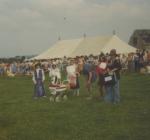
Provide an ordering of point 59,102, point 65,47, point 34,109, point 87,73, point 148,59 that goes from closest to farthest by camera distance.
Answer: point 34,109
point 59,102
point 87,73
point 148,59
point 65,47

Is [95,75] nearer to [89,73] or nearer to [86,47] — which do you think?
[89,73]

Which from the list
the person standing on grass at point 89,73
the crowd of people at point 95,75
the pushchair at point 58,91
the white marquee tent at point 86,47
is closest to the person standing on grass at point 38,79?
the crowd of people at point 95,75

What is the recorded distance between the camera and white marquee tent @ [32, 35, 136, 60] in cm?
4722

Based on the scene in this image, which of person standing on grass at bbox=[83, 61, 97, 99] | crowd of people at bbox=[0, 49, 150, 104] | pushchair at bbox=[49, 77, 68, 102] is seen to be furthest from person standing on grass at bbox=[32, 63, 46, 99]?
person standing on grass at bbox=[83, 61, 97, 99]

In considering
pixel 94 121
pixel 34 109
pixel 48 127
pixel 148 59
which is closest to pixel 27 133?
pixel 48 127

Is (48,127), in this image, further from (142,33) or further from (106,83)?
(142,33)

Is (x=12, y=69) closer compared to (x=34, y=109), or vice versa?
(x=34, y=109)

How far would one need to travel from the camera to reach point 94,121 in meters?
14.0

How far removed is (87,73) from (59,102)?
219 cm

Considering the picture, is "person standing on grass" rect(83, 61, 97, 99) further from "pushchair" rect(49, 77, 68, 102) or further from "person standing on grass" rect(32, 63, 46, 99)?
"person standing on grass" rect(32, 63, 46, 99)

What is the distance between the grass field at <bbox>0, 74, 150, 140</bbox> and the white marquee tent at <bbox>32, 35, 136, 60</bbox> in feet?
88.2

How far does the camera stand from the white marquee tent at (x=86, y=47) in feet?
155

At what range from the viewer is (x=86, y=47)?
50.0 meters

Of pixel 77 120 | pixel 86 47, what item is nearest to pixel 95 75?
pixel 77 120
